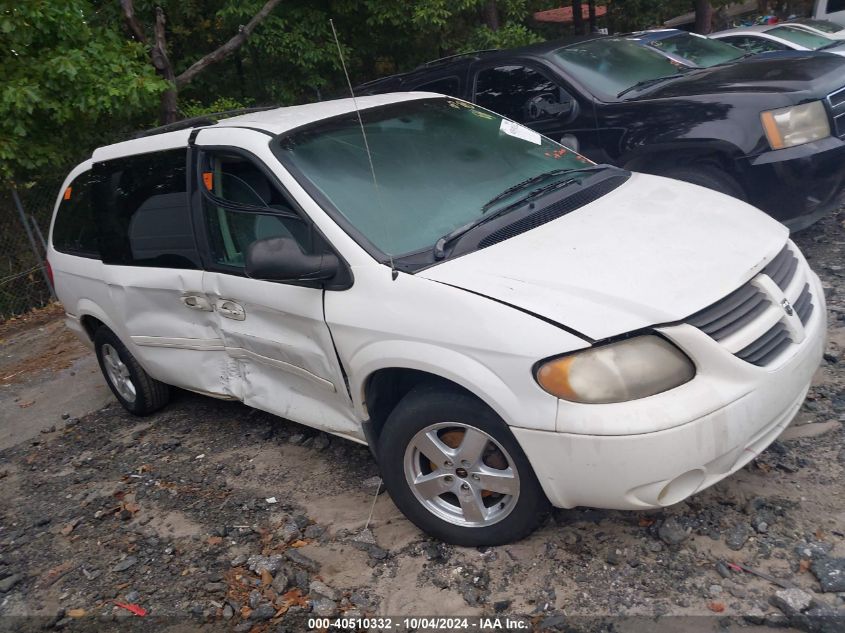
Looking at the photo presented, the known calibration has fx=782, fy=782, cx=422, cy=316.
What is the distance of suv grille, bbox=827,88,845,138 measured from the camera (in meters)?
5.36

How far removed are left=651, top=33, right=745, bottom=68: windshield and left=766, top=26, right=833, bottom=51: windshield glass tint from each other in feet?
12.5

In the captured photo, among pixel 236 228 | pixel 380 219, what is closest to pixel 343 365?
pixel 380 219

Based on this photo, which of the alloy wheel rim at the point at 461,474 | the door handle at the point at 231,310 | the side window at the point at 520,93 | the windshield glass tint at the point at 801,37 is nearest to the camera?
the alloy wheel rim at the point at 461,474

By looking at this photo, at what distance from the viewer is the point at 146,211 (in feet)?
14.6

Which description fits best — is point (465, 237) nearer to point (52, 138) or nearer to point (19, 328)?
point (52, 138)

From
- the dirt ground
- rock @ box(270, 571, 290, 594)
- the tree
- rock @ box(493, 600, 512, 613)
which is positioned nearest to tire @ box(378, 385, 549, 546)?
the dirt ground

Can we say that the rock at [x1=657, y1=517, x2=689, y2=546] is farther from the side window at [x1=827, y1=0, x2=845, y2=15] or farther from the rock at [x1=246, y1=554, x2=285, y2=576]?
the side window at [x1=827, y1=0, x2=845, y2=15]

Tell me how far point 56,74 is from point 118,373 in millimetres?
3747

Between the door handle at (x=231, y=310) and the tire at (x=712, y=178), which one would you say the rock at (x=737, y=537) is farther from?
the tire at (x=712, y=178)

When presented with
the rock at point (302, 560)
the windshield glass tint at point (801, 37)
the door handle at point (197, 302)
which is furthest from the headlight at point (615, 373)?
the windshield glass tint at point (801, 37)

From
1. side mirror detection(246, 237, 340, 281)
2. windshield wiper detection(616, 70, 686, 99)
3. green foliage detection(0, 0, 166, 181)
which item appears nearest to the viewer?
side mirror detection(246, 237, 340, 281)

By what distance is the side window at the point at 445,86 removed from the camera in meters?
6.84

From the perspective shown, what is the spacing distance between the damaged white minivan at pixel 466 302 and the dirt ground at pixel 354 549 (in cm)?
29

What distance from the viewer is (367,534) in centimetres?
351
